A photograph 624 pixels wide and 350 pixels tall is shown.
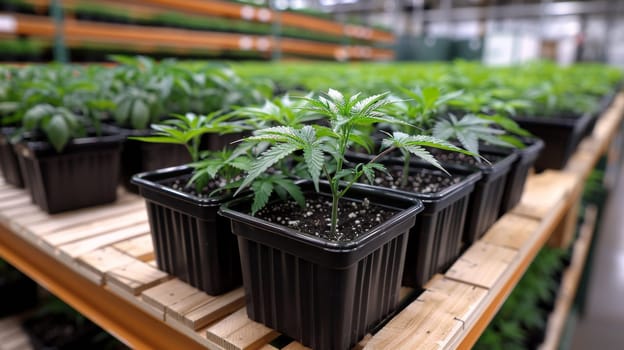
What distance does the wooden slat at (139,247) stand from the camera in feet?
3.26

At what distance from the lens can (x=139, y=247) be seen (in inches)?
41.2

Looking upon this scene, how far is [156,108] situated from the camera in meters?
1.42

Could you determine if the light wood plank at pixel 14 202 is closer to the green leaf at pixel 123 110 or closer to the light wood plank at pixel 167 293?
the green leaf at pixel 123 110

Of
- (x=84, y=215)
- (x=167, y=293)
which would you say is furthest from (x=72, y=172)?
(x=167, y=293)

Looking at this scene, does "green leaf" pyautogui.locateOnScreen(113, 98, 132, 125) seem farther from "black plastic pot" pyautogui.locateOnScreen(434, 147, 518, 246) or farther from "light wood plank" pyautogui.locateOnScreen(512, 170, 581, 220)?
"light wood plank" pyautogui.locateOnScreen(512, 170, 581, 220)

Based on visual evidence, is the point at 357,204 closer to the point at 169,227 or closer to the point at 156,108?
the point at 169,227

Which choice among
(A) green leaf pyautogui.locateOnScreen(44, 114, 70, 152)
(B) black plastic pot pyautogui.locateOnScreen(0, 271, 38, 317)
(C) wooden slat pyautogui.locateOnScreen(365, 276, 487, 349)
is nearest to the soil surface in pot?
(C) wooden slat pyautogui.locateOnScreen(365, 276, 487, 349)

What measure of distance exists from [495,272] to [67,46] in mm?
4909

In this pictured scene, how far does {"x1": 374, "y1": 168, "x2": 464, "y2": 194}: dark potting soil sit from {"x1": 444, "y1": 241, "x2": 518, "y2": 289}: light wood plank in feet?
0.58

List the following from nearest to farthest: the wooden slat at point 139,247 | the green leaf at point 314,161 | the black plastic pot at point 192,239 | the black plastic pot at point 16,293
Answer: the green leaf at point 314,161 → the black plastic pot at point 192,239 → the wooden slat at point 139,247 → the black plastic pot at point 16,293

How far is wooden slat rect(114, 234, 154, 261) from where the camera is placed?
100 centimetres

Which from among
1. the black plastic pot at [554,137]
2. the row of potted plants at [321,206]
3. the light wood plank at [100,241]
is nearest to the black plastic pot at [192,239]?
the row of potted plants at [321,206]

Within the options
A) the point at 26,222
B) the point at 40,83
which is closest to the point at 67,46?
the point at 40,83

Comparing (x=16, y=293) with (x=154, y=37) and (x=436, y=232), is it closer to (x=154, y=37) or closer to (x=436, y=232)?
(x=436, y=232)
